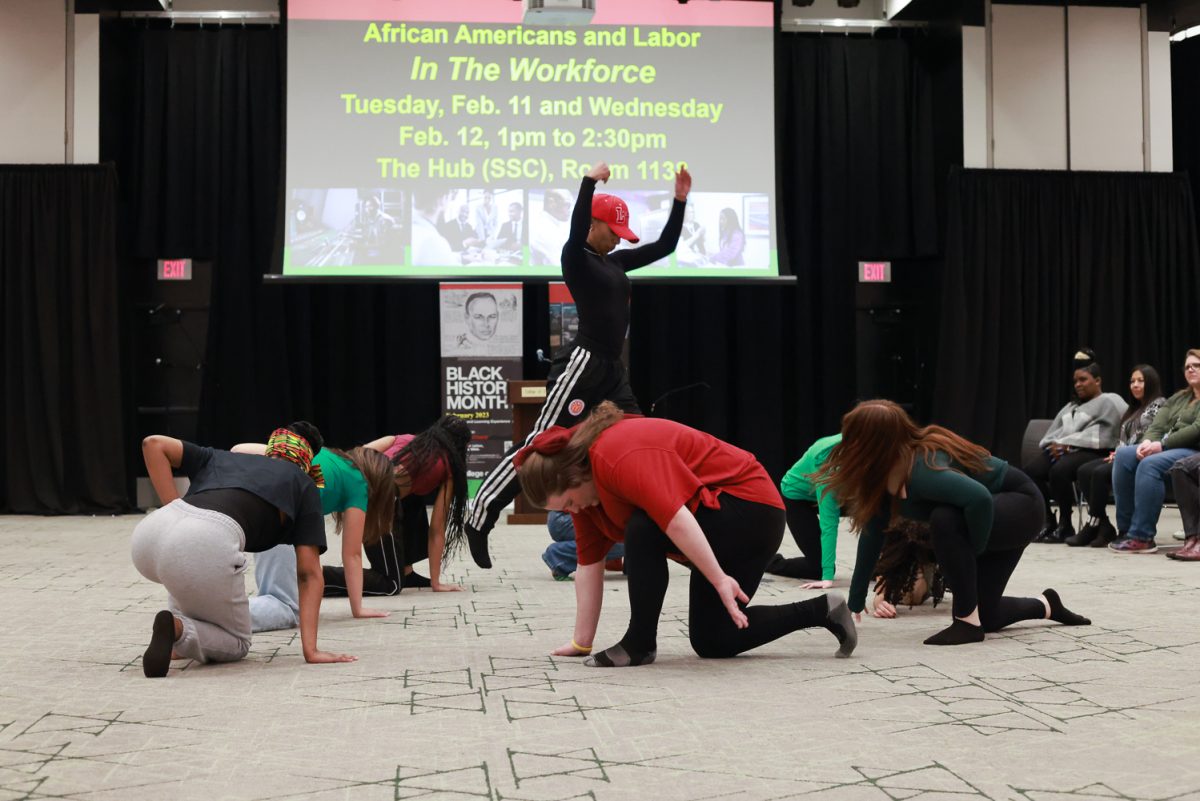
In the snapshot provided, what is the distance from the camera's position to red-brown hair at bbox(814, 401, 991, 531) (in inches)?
134

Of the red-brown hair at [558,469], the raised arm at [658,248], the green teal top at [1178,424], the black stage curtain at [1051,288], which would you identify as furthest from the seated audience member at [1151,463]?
the red-brown hair at [558,469]

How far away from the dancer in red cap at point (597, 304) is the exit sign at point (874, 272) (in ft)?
18.2

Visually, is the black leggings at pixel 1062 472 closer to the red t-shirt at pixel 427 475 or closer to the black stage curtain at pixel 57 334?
the red t-shirt at pixel 427 475

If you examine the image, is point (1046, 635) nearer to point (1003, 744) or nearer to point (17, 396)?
point (1003, 744)

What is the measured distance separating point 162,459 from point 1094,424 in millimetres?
5439

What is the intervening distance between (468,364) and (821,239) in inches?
113

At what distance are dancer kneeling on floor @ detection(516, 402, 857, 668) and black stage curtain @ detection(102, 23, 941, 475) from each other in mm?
5850

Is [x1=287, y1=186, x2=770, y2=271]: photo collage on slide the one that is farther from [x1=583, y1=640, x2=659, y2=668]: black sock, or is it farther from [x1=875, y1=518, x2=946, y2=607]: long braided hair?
[x1=583, y1=640, x2=659, y2=668]: black sock

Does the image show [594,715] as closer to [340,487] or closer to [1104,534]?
[340,487]

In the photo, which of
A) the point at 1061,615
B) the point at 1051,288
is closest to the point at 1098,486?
the point at 1051,288

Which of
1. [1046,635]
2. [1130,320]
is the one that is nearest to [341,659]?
[1046,635]

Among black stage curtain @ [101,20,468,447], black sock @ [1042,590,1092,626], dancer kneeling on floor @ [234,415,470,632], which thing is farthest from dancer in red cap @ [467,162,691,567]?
black stage curtain @ [101,20,468,447]

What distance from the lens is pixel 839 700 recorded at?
109 inches

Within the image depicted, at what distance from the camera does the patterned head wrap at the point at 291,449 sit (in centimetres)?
335
